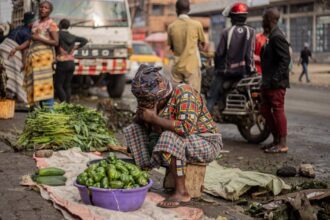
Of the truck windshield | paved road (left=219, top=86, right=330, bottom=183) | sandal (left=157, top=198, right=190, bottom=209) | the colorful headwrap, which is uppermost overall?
the truck windshield

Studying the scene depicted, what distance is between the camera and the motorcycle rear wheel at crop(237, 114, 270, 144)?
866cm

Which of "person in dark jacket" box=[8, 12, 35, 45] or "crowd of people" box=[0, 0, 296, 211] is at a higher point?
"person in dark jacket" box=[8, 12, 35, 45]

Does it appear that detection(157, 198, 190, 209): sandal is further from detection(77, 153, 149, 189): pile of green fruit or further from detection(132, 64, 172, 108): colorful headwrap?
detection(132, 64, 172, 108): colorful headwrap

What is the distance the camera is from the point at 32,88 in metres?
9.05

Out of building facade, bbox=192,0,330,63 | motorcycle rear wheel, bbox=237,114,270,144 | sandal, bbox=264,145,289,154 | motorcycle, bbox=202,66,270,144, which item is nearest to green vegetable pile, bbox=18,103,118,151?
motorcycle, bbox=202,66,270,144

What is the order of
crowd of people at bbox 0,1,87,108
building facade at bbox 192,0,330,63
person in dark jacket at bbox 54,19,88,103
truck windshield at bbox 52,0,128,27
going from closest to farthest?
crowd of people at bbox 0,1,87,108 < person in dark jacket at bbox 54,19,88,103 < truck windshield at bbox 52,0,128,27 < building facade at bbox 192,0,330,63

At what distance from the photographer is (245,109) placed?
8.59m

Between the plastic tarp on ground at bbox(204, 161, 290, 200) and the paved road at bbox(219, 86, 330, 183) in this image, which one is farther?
the paved road at bbox(219, 86, 330, 183)

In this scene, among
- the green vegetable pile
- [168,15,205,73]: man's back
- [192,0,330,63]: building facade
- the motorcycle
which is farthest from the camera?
[192,0,330,63]: building facade

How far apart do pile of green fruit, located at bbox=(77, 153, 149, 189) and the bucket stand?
0.05 m

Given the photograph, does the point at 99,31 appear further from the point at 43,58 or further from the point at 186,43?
the point at 43,58

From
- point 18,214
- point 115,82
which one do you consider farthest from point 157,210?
point 115,82

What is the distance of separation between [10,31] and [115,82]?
13.7 ft

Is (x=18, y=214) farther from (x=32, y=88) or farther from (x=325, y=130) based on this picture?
(x=325, y=130)
